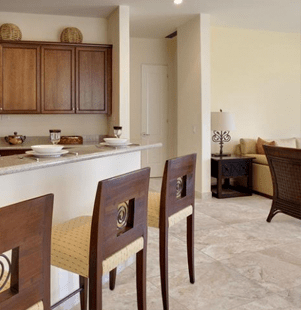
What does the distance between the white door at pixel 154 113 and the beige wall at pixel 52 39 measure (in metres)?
1.67

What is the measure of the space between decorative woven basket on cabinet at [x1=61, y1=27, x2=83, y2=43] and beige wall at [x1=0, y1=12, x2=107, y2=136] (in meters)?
0.19

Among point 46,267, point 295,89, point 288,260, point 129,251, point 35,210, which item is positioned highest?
point 295,89

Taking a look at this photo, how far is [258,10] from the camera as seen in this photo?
5.60 meters

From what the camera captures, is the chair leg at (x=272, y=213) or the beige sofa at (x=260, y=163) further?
the beige sofa at (x=260, y=163)

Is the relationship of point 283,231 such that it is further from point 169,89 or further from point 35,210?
point 169,89

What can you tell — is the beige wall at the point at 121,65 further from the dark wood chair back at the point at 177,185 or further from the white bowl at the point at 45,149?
the white bowl at the point at 45,149

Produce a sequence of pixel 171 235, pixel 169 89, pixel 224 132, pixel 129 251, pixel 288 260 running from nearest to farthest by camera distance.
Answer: pixel 129 251 → pixel 288 260 → pixel 171 235 → pixel 224 132 → pixel 169 89

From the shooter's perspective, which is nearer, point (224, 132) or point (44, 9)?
point (44, 9)

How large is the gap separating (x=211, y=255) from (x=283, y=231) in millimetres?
1167

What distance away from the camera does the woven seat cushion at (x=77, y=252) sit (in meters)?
1.72

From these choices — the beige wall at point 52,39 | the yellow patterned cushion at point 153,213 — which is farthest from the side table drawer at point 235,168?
the yellow patterned cushion at point 153,213

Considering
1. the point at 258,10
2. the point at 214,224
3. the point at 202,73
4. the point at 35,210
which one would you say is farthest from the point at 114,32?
the point at 35,210

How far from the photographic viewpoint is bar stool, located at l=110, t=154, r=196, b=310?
2.37 metres

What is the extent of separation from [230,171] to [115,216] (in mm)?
4456
